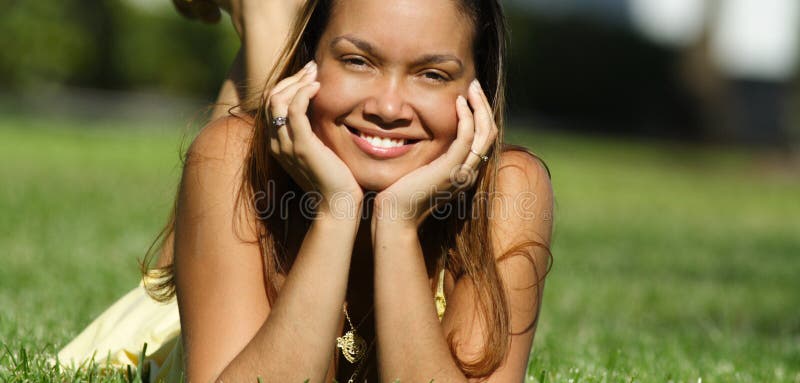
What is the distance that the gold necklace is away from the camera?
3.33m

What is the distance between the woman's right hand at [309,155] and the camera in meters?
2.95

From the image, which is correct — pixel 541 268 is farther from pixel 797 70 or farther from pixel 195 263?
pixel 797 70

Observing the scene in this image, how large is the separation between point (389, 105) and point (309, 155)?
26cm

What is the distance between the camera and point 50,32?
22.1 metres

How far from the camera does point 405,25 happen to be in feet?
9.71

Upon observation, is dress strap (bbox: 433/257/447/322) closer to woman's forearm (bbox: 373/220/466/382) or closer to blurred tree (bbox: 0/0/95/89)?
woman's forearm (bbox: 373/220/466/382)

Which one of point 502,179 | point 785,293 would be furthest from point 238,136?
point 785,293

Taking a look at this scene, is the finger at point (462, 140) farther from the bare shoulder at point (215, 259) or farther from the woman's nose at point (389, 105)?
the bare shoulder at point (215, 259)

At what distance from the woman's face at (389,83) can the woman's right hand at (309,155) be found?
6cm

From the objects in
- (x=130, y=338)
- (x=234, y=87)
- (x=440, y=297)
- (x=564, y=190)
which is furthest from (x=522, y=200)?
(x=564, y=190)

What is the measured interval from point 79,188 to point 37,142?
6006 mm

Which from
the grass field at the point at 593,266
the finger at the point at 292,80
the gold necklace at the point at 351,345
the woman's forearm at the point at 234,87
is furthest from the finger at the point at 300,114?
the woman's forearm at the point at 234,87

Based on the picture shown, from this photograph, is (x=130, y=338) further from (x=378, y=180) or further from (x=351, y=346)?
(x=378, y=180)

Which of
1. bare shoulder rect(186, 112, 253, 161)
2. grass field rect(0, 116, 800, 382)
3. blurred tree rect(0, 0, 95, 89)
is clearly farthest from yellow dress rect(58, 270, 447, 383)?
→ blurred tree rect(0, 0, 95, 89)
